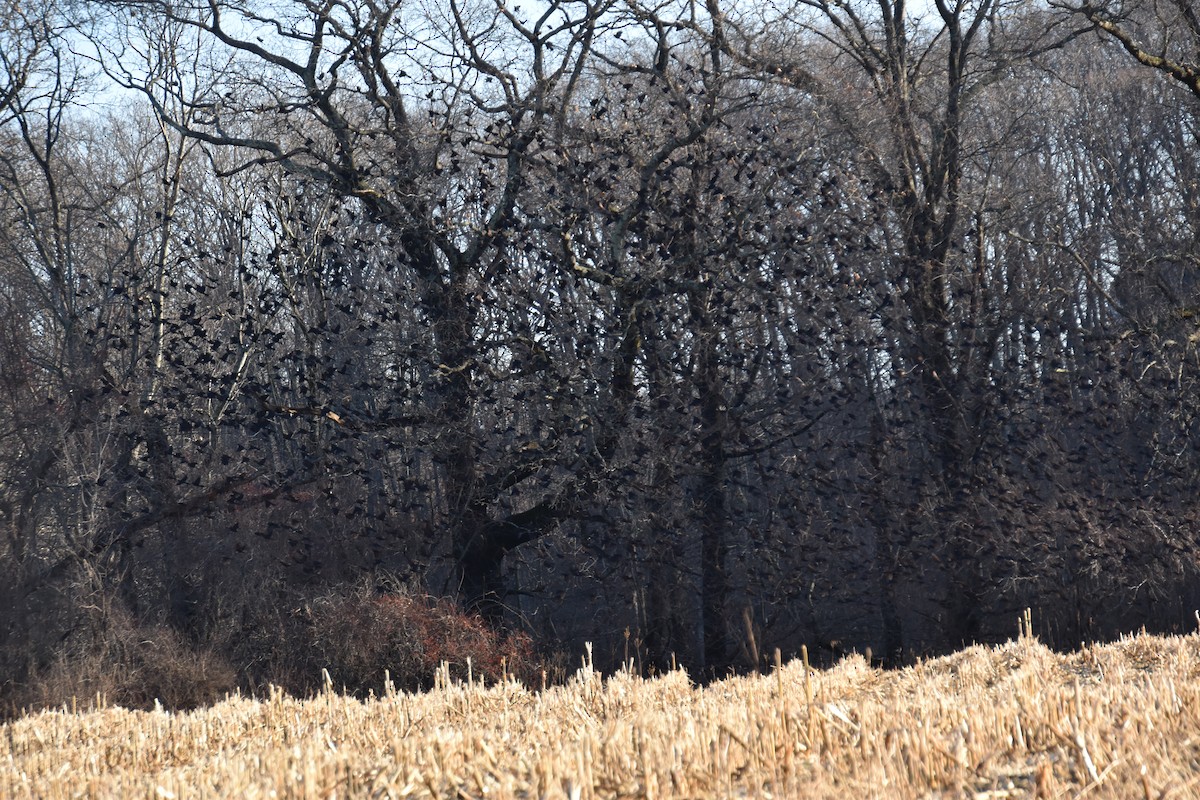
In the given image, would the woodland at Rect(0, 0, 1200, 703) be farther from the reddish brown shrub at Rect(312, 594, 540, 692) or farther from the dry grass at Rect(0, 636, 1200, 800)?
the dry grass at Rect(0, 636, 1200, 800)

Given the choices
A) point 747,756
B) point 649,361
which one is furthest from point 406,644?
point 747,756

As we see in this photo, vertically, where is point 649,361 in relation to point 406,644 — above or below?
above

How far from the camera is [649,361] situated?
18.1m

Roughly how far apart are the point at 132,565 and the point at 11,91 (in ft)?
30.7

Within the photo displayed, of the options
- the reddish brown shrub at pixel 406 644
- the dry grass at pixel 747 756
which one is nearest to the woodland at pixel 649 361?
the reddish brown shrub at pixel 406 644

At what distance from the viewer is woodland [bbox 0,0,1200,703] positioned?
17.6m

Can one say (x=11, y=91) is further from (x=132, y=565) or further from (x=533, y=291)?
(x=533, y=291)

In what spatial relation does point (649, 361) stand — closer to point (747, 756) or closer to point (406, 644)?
point (406, 644)

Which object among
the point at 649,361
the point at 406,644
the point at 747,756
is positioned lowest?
the point at 406,644

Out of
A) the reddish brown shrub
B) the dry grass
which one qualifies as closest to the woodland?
the reddish brown shrub

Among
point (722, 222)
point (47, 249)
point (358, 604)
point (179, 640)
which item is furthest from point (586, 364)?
point (47, 249)

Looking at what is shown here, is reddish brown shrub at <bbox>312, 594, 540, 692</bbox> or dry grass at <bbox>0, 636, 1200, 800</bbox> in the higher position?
dry grass at <bbox>0, 636, 1200, 800</bbox>

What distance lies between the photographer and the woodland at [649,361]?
17609 millimetres

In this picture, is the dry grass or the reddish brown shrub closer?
the dry grass
